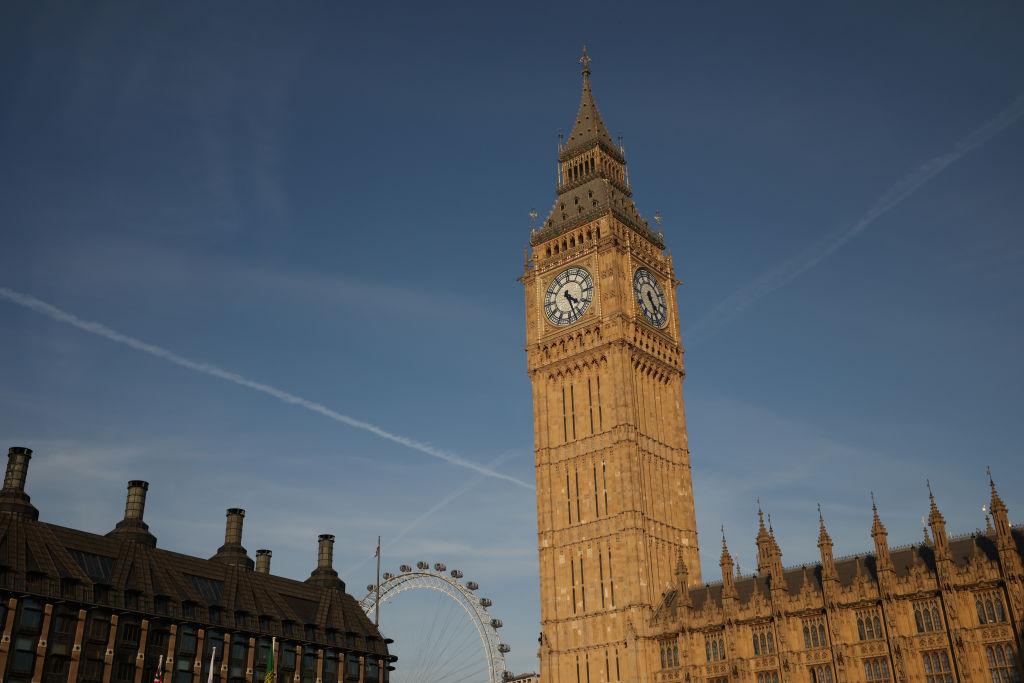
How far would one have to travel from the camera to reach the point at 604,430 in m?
97.4

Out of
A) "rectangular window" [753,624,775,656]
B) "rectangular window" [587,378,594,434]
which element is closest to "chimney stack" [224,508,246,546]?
"rectangular window" [587,378,594,434]

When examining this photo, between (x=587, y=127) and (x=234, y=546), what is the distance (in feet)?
216

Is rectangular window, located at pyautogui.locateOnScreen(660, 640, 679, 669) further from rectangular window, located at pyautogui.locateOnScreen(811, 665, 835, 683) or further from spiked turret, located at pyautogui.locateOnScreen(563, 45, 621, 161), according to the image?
spiked turret, located at pyautogui.locateOnScreen(563, 45, 621, 161)

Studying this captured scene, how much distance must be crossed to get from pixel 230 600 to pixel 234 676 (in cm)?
714

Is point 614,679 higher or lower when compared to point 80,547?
lower

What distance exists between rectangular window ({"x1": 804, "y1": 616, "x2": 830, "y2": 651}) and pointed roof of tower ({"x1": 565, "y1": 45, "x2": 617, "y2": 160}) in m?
63.0

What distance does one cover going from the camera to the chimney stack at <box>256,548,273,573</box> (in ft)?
368

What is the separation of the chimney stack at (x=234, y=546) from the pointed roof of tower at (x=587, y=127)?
197 ft

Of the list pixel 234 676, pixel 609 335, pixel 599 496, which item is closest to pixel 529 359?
pixel 609 335

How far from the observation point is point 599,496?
9531cm

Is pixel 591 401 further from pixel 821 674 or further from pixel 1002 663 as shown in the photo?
pixel 1002 663

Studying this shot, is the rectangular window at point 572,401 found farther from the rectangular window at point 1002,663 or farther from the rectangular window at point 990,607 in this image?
the rectangular window at point 1002,663

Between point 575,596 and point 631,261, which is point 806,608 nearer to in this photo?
point 575,596

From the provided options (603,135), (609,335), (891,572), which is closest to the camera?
(891,572)
